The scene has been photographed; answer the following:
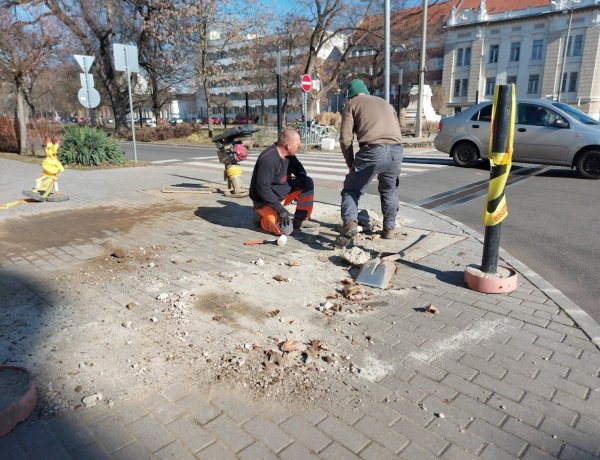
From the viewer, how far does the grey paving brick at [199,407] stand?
236 centimetres

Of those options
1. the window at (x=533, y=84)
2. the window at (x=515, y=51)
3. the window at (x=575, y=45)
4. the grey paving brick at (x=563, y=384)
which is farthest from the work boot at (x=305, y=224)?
the window at (x=515, y=51)

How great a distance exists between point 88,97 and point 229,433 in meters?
13.0

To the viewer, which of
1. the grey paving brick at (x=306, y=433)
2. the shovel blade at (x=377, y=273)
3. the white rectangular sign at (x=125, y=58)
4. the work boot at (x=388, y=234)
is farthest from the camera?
the white rectangular sign at (x=125, y=58)

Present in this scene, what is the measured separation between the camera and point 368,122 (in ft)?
16.7

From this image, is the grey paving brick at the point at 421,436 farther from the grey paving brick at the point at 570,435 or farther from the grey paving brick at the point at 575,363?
the grey paving brick at the point at 575,363

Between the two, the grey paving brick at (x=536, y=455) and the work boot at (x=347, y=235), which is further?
the work boot at (x=347, y=235)

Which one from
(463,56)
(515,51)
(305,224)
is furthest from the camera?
(463,56)

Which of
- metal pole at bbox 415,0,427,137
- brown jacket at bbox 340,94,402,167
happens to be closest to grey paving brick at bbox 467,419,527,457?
brown jacket at bbox 340,94,402,167

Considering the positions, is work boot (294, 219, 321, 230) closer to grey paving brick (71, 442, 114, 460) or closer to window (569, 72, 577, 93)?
grey paving brick (71, 442, 114, 460)

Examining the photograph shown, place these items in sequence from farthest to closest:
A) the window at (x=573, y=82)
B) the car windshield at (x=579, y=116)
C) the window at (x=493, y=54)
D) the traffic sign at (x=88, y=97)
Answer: the window at (x=493, y=54)
the window at (x=573, y=82)
the traffic sign at (x=88, y=97)
the car windshield at (x=579, y=116)

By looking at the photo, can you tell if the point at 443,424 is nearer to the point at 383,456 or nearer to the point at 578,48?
the point at 383,456

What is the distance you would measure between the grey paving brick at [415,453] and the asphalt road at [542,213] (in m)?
2.27

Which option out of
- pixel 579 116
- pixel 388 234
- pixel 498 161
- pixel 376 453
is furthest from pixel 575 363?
pixel 579 116

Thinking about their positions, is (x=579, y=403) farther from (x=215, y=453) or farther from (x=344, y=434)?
(x=215, y=453)
